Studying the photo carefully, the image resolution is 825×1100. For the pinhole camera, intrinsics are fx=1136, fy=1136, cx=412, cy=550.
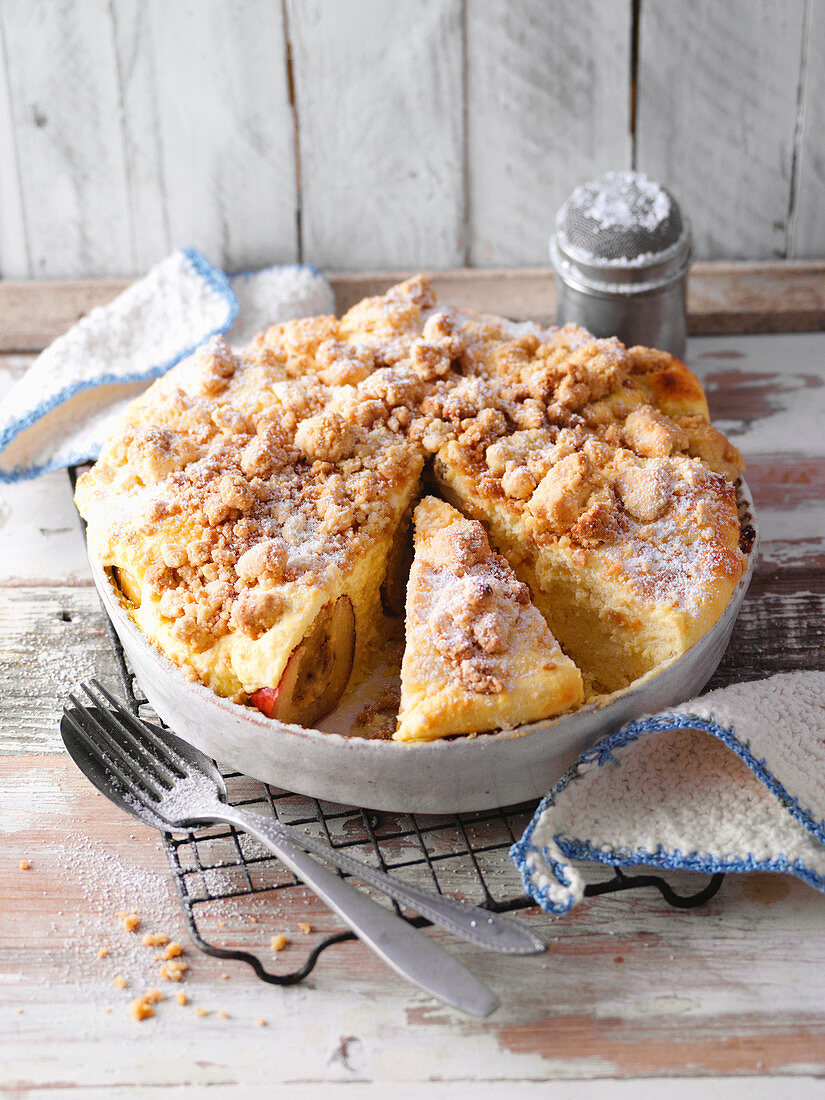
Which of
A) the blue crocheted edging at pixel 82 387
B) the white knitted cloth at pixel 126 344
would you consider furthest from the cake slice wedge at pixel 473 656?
the blue crocheted edging at pixel 82 387

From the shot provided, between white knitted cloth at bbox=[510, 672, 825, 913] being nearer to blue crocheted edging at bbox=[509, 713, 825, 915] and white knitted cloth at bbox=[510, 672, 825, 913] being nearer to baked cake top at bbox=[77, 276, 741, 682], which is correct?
blue crocheted edging at bbox=[509, 713, 825, 915]

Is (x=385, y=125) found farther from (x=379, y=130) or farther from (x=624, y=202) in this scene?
(x=624, y=202)

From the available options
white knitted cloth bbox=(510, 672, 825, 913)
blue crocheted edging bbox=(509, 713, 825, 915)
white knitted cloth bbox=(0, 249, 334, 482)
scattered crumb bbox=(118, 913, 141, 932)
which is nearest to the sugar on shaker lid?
white knitted cloth bbox=(0, 249, 334, 482)

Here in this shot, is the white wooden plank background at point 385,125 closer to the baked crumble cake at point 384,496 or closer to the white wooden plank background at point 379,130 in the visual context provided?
the white wooden plank background at point 379,130

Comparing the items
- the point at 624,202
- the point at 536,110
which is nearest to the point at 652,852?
the point at 624,202

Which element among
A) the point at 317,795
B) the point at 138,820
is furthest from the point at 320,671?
the point at 138,820
